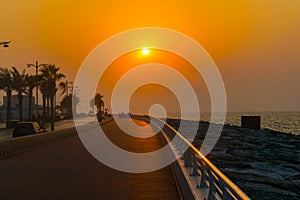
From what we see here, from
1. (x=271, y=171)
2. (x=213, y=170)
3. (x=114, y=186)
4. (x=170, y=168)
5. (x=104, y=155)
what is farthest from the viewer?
(x=104, y=155)

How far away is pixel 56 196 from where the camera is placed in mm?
12383

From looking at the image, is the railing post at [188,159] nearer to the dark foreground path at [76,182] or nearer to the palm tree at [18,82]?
the dark foreground path at [76,182]

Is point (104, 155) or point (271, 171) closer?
point (271, 171)

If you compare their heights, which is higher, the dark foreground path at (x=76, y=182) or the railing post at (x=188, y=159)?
the railing post at (x=188, y=159)

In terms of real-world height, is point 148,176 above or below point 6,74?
below

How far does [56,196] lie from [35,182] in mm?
2767

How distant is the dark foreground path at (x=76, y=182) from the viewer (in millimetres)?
12695

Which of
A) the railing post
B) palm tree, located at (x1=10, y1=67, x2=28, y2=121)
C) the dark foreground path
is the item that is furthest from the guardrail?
palm tree, located at (x1=10, y1=67, x2=28, y2=121)

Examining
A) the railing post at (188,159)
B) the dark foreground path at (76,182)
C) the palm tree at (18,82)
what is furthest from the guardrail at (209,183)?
the palm tree at (18,82)

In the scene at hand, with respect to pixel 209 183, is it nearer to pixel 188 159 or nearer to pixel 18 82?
pixel 188 159

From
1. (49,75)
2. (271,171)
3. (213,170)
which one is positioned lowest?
(271,171)

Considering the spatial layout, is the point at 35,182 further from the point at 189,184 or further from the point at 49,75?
the point at 49,75

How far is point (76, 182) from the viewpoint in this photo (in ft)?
49.4

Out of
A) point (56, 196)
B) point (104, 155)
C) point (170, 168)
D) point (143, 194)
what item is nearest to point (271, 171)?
point (170, 168)
